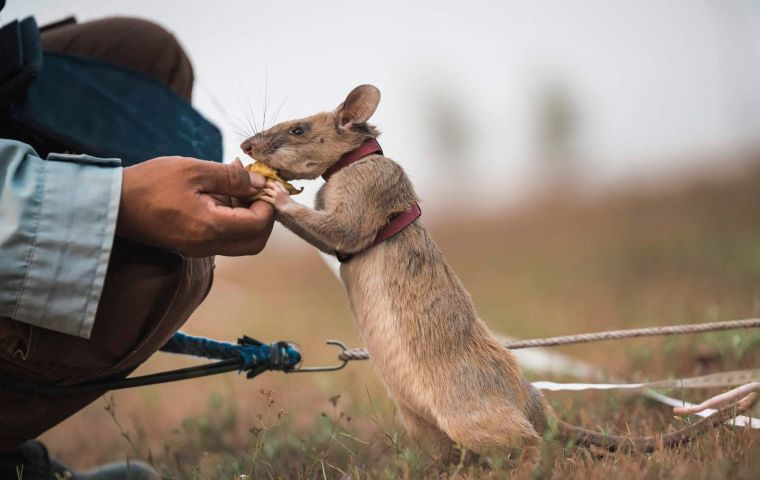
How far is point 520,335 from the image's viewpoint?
4.90m

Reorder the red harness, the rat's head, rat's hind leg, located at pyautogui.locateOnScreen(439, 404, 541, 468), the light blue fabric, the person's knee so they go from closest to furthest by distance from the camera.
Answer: the light blue fabric, rat's hind leg, located at pyautogui.locateOnScreen(439, 404, 541, 468), the red harness, the rat's head, the person's knee

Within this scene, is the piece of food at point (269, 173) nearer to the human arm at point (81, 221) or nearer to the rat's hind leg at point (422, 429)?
the human arm at point (81, 221)

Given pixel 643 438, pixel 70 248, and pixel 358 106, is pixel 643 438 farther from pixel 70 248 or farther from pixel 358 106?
pixel 70 248

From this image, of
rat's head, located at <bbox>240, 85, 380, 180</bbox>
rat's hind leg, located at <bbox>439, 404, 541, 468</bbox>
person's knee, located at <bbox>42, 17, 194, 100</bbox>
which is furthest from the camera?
person's knee, located at <bbox>42, 17, 194, 100</bbox>

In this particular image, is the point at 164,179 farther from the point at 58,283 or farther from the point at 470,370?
the point at 470,370

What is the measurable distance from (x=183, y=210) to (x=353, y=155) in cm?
63

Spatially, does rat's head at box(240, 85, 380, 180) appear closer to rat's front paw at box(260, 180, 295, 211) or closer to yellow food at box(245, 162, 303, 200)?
yellow food at box(245, 162, 303, 200)

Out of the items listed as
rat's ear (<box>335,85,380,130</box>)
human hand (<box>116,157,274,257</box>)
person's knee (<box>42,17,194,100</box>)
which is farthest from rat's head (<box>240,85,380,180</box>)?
person's knee (<box>42,17,194,100</box>)

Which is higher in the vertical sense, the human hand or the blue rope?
the human hand

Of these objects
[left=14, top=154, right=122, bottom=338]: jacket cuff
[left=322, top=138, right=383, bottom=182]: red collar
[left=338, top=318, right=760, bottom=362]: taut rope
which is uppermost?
[left=322, top=138, right=383, bottom=182]: red collar

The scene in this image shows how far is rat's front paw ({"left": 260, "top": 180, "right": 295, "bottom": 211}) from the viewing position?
177cm

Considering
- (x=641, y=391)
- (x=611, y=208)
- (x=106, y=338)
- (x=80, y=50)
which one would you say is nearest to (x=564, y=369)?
(x=641, y=391)

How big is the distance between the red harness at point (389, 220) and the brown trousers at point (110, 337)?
42 centimetres

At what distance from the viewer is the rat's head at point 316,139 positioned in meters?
2.00
